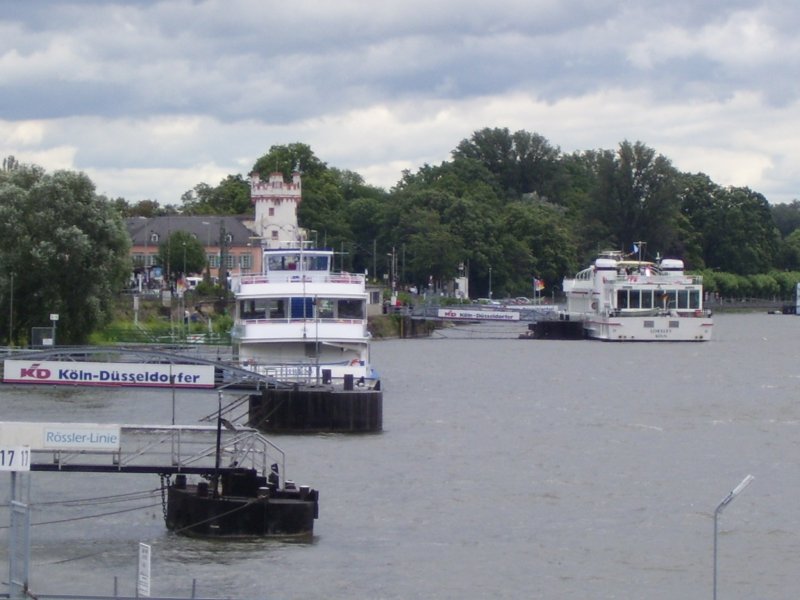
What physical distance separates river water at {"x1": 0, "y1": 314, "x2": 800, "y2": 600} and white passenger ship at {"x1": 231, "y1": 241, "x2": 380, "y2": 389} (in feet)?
9.24

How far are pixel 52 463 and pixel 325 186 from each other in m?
164

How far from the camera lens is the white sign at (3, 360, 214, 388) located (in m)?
47.3

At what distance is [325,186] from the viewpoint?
652 ft

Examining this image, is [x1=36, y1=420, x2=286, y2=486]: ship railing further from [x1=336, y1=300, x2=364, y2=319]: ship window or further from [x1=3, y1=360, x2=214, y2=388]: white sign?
[x1=336, y1=300, x2=364, y2=319]: ship window

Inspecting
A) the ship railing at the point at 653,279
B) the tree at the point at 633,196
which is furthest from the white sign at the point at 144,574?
the tree at the point at 633,196

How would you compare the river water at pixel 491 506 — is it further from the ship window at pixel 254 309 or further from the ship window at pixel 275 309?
the ship window at pixel 275 309

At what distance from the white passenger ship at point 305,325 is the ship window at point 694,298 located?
2749 inches

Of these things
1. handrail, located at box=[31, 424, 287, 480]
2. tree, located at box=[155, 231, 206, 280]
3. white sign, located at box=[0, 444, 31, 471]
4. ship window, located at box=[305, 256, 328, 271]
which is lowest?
handrail, located at box=[31, 424, 287, 480]

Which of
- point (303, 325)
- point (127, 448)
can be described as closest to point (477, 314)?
point (303, 325)

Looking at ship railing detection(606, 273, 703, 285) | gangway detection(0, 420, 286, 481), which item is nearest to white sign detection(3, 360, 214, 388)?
gangway detection(0, 420, 286, 481)

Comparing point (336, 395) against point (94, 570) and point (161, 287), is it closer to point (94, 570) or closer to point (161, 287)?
point (94, 570)

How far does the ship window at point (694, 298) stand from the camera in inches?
5069

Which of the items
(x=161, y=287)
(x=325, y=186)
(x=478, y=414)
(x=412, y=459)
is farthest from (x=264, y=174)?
(x=412, y=459)

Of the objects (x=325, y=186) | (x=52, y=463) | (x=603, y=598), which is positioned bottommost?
(x=603, y=598)
